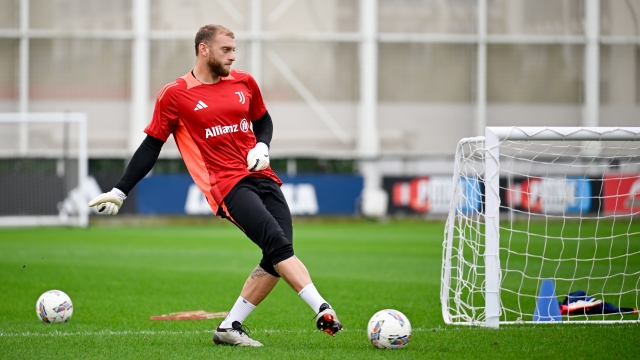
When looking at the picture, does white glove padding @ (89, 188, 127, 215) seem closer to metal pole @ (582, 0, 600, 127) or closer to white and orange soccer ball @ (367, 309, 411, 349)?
white and orange soccer ball @ (367, 309, 411, 349)

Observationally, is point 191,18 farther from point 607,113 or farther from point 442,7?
point 607,113

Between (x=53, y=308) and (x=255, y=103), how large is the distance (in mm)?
2668

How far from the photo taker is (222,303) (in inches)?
347

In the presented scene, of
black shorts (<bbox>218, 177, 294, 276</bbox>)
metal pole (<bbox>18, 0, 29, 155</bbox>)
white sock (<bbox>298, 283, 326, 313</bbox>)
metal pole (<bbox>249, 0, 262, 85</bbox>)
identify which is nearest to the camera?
white sock (<bbox>298, 283, 326, 313</bbox>)

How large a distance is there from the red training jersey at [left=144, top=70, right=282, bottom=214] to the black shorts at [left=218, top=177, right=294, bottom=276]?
0.21 feet

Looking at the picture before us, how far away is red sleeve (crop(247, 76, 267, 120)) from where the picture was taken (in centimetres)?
602

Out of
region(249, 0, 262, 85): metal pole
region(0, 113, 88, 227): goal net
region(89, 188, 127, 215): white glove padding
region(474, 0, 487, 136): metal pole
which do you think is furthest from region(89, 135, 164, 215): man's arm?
region(474, 0, 487, 136): metal pole

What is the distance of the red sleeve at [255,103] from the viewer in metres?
6.02

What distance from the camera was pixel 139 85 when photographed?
29.5 m

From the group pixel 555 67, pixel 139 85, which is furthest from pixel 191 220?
pixel 555 67

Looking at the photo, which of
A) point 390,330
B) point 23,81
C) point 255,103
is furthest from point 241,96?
point 23,81

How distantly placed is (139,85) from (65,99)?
8.47 feet

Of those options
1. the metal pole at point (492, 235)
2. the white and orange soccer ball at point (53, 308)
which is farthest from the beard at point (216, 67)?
the white and orange soccer ball at point (53, 308)

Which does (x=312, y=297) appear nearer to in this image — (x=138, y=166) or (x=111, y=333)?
(x=138, y=166)
